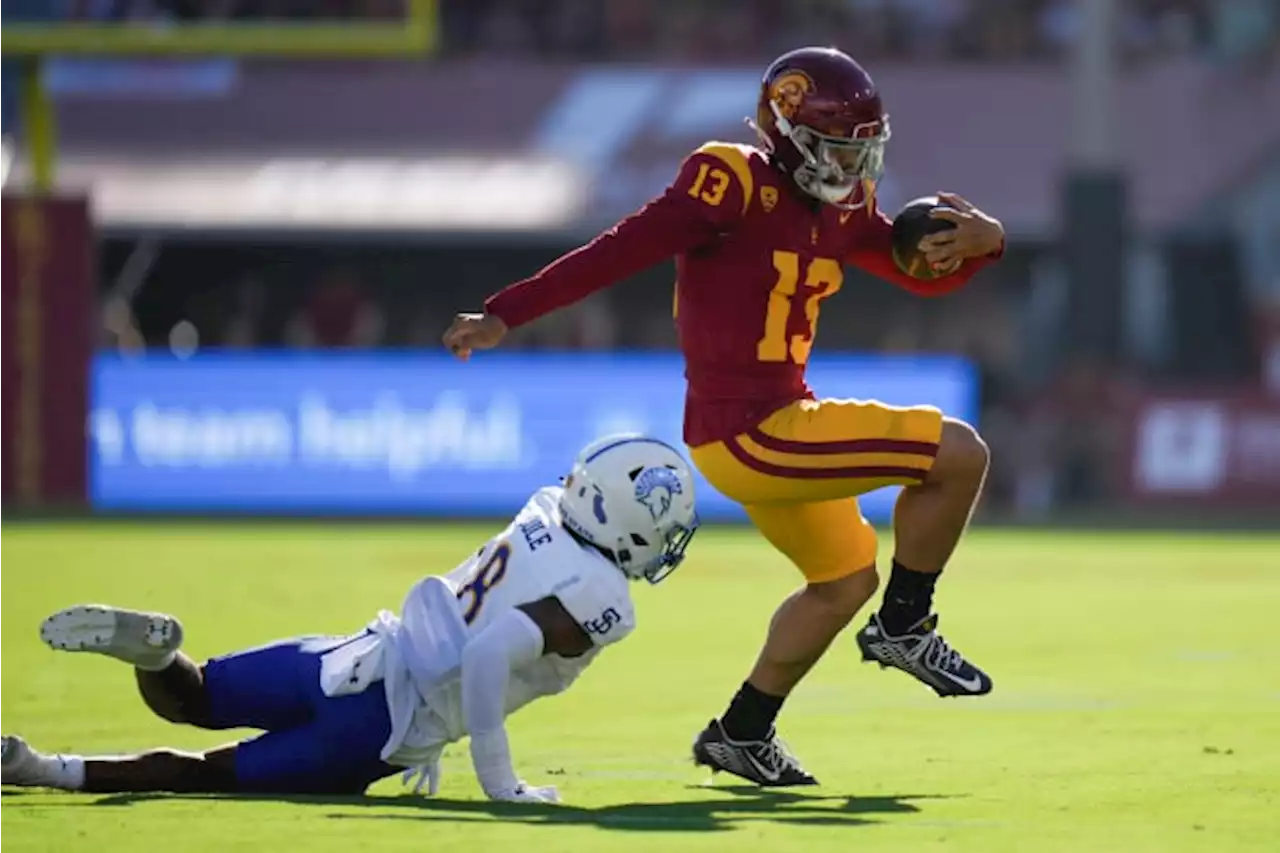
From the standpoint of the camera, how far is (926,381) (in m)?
20.4

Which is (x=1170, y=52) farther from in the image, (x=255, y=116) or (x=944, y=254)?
(x=944, y=254)

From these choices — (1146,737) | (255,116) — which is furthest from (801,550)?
(255,116)

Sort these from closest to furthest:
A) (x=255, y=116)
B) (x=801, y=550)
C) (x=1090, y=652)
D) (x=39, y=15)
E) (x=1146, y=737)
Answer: (x=801, y=550), (x=1146, y=737), (x=1090, y=652), (x=39, y=15), (x=255, y=116)

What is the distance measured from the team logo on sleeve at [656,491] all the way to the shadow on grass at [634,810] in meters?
0.78

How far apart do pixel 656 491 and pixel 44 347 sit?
14.6 m

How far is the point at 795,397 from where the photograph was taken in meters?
7.27

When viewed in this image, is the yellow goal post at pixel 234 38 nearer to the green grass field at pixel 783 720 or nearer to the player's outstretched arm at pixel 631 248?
the green grass field at pixel 783 720

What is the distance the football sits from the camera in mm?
7520

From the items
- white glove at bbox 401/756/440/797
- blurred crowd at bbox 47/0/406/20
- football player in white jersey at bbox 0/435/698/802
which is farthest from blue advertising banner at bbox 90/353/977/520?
football player in white jersey at bbox 0/435/698/802

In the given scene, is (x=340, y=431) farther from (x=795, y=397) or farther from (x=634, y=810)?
(x=634, y=810)

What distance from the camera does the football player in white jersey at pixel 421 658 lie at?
655 centimetres

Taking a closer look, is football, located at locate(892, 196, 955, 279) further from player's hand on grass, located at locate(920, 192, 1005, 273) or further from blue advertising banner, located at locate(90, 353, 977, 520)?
blue advertising banner, located at locate(90, 353, 977, 520)

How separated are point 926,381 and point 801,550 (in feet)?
43.1

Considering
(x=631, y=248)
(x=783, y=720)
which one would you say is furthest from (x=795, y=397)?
(x=783, y=720)
